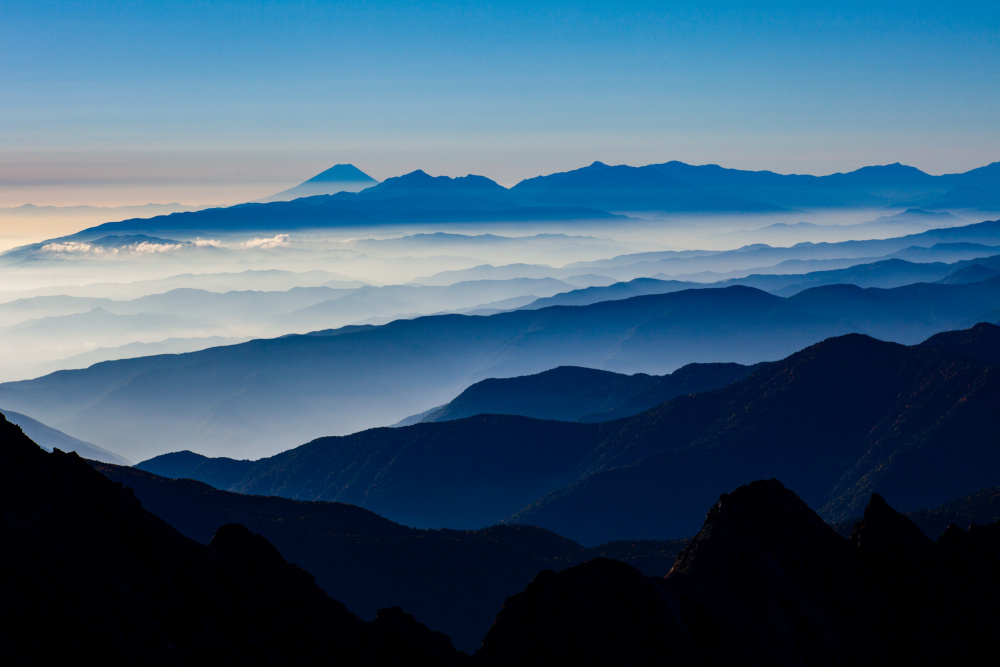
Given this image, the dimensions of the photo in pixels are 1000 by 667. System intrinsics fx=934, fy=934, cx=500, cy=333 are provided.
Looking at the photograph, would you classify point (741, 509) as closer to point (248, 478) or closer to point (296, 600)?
point (296, 600)

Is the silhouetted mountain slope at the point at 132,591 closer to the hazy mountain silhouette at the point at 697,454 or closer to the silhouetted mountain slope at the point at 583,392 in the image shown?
the hazy mountain silhouette at the point at 697,454

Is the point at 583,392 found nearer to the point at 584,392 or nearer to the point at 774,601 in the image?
the point at 584,392

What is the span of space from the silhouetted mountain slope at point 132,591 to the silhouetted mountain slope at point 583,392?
97.6m

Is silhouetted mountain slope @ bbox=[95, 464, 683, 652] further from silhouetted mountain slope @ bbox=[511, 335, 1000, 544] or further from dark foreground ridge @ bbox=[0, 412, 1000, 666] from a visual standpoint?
dark foreground ridge @ bbox=[0, 412, 1000, 666]

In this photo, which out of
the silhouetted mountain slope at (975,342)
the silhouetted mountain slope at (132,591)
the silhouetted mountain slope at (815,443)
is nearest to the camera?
the silhouetted mountain slope at (132,591)

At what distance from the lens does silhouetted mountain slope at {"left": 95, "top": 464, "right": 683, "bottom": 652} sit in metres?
52.9

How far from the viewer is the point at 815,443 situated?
288ft

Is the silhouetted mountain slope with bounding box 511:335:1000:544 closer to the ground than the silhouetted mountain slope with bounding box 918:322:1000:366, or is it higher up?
closer to the ground

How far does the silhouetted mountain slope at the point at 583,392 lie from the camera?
122m

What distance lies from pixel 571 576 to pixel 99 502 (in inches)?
428

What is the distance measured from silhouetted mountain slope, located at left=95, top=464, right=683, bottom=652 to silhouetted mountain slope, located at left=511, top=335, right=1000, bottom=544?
20.1m

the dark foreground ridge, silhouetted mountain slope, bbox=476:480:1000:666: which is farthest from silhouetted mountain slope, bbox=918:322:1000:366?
the dark foreground ridge

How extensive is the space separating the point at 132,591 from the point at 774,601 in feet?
49.6

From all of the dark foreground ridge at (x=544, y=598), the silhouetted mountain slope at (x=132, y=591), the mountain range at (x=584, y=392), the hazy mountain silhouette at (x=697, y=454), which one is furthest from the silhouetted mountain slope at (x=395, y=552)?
the mountain range at (x=584, y=392)
